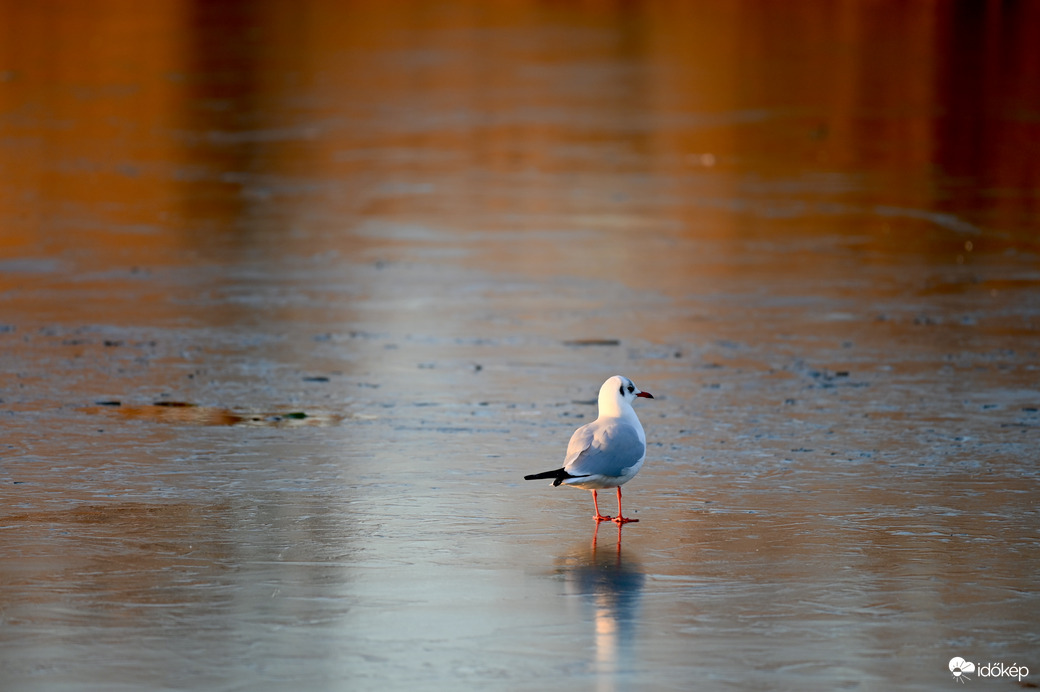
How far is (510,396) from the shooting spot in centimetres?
922

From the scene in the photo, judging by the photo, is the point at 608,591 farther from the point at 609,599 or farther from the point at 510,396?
the point at 510,396

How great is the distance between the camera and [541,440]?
822 centimetres

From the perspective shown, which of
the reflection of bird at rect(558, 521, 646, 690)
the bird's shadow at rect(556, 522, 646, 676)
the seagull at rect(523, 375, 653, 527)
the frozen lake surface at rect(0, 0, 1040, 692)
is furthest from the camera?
the seagull at rect(523, 375, 653, 527)

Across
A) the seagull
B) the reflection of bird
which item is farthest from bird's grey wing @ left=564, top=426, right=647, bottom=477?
the reflection of bird

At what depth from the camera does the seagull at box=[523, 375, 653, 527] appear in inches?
260

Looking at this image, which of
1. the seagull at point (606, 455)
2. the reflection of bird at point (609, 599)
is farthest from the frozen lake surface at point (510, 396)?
the seagull at point (606, 455)

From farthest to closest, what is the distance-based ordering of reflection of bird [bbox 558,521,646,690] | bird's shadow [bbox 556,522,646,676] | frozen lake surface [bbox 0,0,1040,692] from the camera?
frozen lake surface [bbox 0,0,1040,692] < bird's shadow [bbox 556,522,646,676] < reflection of bird [bbox 558,521,646,690]

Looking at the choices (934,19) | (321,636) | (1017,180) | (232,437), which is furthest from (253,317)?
(934,19)

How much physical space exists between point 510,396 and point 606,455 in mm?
2605

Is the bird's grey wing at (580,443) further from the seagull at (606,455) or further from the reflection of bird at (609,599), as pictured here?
the reflection of bird at (609,599)

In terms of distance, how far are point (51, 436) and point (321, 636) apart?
3342 millimetres

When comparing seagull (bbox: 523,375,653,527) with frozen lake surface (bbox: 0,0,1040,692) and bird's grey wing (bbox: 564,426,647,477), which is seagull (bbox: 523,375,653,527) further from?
frozen lake surface (bbox: 0,0,1040,692)

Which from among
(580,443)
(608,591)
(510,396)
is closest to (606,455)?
(580,443)

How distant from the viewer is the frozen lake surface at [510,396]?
5.41 meters
